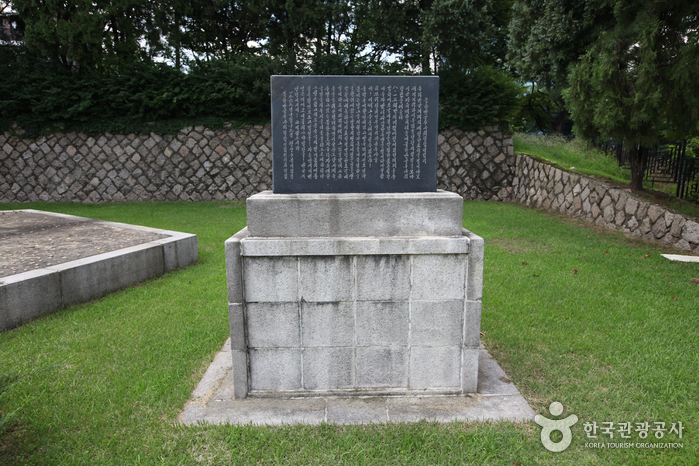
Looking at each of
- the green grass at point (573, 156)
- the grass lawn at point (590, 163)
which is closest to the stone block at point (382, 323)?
the grass lawn at point (590, 163)

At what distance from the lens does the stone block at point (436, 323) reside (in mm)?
2863

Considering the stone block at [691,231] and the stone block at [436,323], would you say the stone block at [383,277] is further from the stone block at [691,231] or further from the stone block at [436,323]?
the stone block at [691,231]

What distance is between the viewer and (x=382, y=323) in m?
2.88

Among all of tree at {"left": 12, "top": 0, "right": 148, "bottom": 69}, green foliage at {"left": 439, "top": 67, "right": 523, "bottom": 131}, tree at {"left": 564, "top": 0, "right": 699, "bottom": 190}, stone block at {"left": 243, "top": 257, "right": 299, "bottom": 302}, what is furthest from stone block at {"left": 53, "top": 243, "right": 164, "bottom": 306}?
green foliage at {"left": 439, "top": 67, "right": 523, "bottom": 131}

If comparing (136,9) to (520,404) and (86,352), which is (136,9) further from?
(520,404)

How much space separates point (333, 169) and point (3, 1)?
15.4 m

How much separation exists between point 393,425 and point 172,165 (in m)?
12.5

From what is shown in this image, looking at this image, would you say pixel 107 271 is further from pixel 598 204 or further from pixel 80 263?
pixel 598 204

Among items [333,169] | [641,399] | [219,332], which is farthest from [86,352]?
[641,399]

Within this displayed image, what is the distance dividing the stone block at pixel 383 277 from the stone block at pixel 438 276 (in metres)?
0.07

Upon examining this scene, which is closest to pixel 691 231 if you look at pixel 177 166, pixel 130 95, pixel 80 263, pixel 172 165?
pixel 80 263

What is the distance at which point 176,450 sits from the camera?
7.82 feet

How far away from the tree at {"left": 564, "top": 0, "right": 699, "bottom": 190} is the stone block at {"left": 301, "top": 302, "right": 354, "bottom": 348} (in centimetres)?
657

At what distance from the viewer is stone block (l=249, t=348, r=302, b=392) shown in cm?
288
